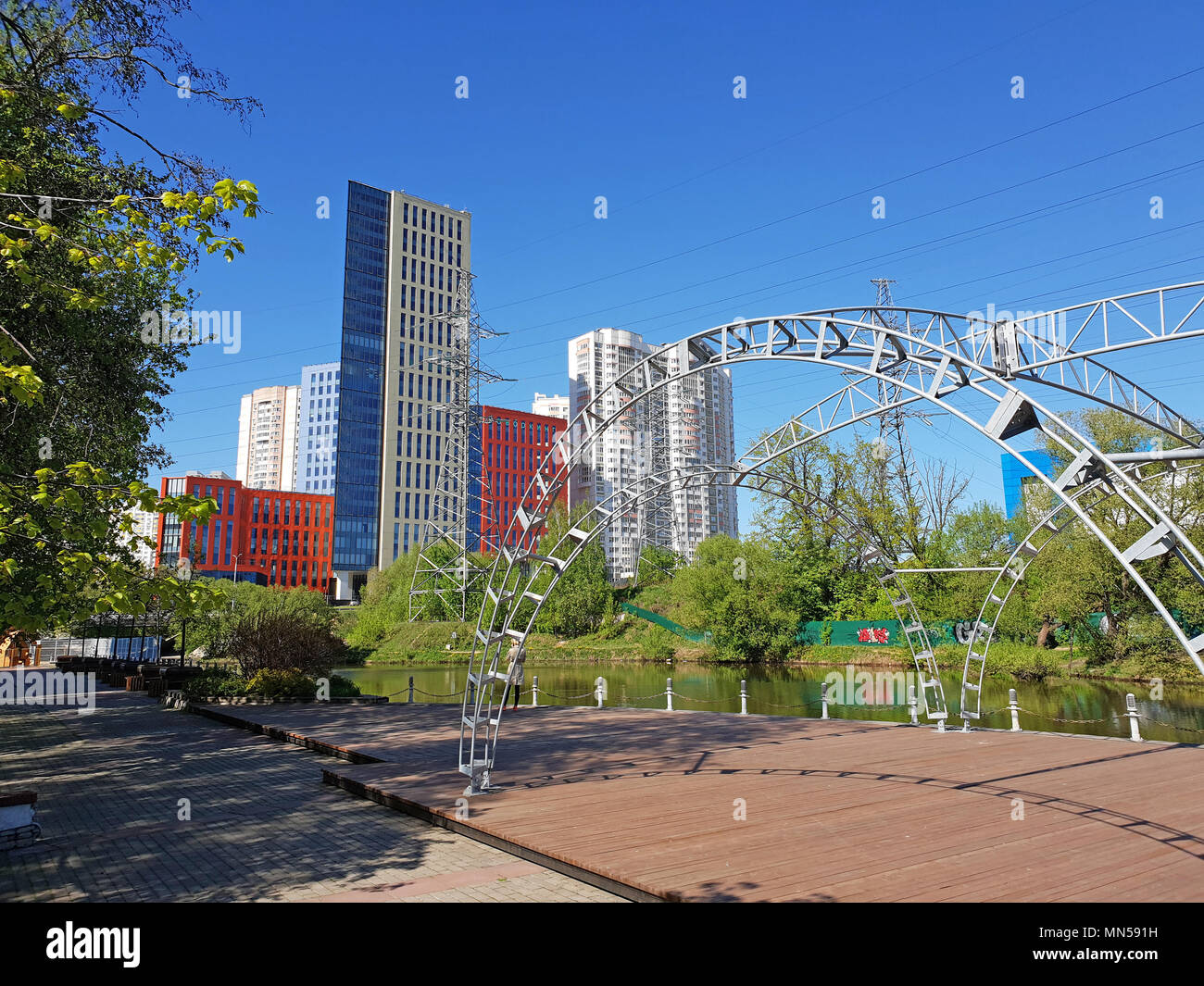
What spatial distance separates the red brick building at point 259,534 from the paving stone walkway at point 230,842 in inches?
3743

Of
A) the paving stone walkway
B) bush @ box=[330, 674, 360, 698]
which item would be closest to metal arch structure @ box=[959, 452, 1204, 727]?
the paving stone walkway

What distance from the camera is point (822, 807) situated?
9875 mm

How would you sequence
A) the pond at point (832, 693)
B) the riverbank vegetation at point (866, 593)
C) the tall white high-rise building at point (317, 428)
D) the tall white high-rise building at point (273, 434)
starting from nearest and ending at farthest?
the pond at point (832, 693) → the riverbank vegetation at point (866, 593) → the tall white high-rise building at point (317, 428) → the tall white high-rise building at point (273, 434)

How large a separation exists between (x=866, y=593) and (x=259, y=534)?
92.6 meters

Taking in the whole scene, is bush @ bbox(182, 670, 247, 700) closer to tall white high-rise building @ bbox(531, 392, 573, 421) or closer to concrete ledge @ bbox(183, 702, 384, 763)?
concrete ledge @ bbox(183, 702, 384, 763)

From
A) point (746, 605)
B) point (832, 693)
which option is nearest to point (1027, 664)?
point (832, 693)

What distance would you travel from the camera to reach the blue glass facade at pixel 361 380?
102 m

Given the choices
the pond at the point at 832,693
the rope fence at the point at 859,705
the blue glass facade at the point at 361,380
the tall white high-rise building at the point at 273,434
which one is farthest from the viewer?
the tall white high-rise building at the point at 273,434

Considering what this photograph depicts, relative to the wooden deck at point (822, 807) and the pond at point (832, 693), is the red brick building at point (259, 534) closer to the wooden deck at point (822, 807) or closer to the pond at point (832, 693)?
the pond at point (832, 693)

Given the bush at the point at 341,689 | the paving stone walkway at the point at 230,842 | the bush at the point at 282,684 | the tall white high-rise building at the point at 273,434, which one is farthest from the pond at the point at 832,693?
the tall white high-rise building at the point at 273,434

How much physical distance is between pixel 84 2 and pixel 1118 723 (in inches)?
1124
